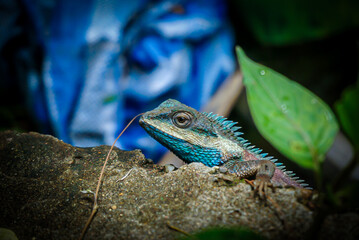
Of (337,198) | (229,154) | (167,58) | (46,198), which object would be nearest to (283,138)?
(337,198)

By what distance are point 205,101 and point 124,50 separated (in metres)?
1.40

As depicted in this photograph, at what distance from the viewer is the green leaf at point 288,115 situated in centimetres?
99

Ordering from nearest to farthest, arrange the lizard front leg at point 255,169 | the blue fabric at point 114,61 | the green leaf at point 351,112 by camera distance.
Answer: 1. the green leaf at point 351,112
2. the lizard front leg at point 255,169
3. the blue fabric at point 114,61

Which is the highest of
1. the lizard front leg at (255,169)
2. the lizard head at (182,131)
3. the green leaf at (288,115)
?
the green leaf at (288,115)

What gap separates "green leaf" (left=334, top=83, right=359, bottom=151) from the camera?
0.89 meters

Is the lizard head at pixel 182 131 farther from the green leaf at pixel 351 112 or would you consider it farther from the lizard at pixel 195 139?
the green leaf at pixel 351 112

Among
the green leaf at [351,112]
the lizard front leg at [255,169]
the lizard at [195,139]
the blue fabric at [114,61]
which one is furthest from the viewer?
the blue fabric at [114,61]

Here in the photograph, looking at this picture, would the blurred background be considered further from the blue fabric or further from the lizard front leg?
the lizard front leg

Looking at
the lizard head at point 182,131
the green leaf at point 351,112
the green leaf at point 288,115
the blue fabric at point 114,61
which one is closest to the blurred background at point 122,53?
the blue fabric at point 114,61

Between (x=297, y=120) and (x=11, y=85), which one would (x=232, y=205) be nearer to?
(x=297, y=120)

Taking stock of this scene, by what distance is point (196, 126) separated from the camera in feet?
6.44

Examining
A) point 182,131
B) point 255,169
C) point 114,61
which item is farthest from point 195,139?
point 114,61

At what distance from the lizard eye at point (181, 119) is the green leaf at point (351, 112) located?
43.8 inches

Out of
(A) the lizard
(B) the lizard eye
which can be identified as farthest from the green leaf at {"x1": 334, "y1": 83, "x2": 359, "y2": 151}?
(B) the lizard eye
